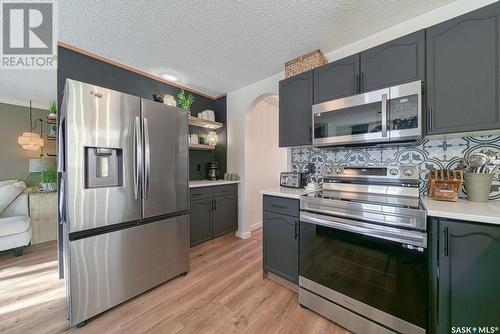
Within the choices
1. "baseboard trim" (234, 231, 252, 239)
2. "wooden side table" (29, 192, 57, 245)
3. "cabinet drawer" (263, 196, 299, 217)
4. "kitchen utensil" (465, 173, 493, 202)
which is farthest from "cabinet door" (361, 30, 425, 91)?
"wooden side table" (29, 192, 57, 245)

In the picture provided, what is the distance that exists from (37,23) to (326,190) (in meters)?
3.09

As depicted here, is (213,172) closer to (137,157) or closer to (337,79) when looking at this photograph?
(137,157)

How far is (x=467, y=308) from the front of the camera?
1.05m

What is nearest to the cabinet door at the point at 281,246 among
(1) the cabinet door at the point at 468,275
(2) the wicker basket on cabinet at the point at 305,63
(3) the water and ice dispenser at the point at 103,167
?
(1) the cabinet door at the point at 468,275

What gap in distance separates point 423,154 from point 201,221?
8.88 feet

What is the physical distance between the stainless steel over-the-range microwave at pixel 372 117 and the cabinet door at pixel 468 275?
27.0 inches

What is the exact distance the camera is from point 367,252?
132 cm

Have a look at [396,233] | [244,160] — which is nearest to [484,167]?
[396,233]

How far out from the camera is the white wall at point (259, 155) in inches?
132

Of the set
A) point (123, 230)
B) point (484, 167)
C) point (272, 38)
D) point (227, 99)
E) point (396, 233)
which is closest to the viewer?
point (396, 233)

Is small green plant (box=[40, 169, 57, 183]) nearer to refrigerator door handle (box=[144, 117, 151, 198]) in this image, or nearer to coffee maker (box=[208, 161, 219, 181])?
coffee maker (box=[208, 161, 219, 181])

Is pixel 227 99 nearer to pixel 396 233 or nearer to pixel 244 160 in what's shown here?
pixel 244 160

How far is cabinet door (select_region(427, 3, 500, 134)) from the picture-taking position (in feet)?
3.84

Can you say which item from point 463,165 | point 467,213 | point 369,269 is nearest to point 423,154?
point 463,165
